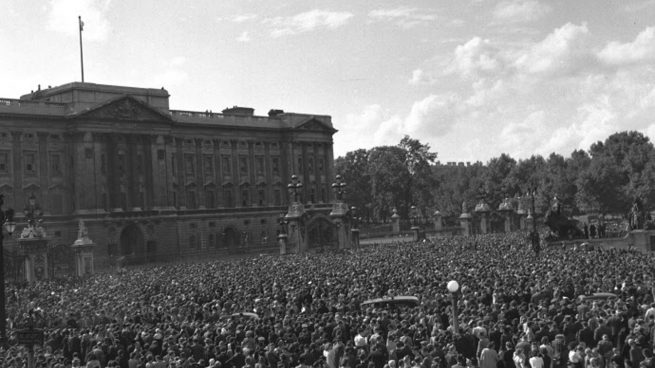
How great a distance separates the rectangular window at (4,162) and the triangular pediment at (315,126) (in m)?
37.9

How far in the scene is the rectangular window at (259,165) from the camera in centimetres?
10375

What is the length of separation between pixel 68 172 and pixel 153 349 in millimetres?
65183

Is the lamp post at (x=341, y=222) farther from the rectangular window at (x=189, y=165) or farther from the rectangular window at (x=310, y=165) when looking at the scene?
the rectangular window at (x=310, y=165)

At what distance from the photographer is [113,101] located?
85125 millimetres

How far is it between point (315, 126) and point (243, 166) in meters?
12.2

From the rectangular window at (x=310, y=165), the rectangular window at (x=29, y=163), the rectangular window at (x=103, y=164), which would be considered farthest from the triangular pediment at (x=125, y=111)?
the rectangular window at (x=310, y=165)

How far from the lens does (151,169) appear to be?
295 feet

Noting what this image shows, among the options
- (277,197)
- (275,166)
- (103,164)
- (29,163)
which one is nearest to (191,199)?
(103,164)

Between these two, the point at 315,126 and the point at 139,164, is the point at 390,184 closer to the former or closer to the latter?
Result: the point at 315,126

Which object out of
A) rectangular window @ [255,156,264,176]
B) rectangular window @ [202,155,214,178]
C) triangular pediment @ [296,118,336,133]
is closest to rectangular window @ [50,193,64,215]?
rectangular window @ [202,155,214,178]

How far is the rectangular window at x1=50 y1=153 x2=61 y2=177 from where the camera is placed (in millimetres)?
82750

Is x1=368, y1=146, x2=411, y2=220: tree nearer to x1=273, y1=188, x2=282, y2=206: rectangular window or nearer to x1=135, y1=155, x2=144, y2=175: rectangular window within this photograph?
x1=273, y1=188, x2=282, y2=206: rectangular window

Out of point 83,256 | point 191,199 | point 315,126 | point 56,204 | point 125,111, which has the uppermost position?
point 315,126

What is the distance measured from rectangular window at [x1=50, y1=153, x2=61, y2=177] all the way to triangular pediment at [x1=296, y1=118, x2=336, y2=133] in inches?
1293
